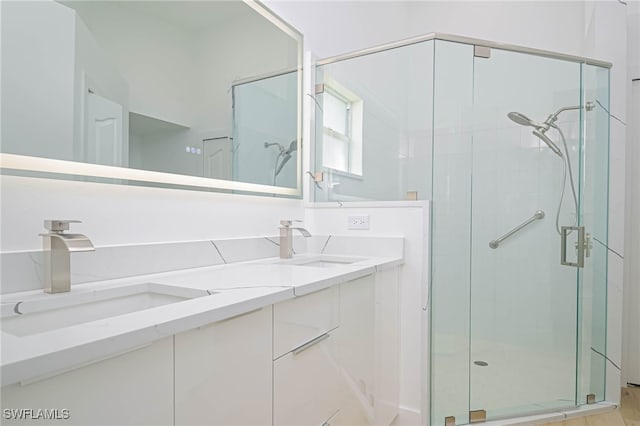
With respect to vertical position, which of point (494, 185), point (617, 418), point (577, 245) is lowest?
point (617, 418)

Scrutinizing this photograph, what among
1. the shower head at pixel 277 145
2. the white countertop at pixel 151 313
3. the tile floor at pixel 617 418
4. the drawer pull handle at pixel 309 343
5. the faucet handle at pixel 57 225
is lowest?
the tile floor at pixel 617 418

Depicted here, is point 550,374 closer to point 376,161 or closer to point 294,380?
point 376,161

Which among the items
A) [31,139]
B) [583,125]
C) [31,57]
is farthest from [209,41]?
[583,125]

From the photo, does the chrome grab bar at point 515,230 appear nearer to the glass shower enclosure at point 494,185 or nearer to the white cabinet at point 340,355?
the glass shower enclosure at point 494,185

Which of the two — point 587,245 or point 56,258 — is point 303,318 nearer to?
point 56,258

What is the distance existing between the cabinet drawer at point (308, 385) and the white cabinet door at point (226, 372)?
50 mm

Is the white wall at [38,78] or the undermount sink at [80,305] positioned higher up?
the white wall at [38,78]

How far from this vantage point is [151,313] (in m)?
0.71

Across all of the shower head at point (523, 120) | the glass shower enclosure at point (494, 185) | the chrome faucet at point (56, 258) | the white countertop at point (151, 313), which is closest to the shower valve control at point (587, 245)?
the glass shower enclosure at point (494, 185)

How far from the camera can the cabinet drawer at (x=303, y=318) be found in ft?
3.23

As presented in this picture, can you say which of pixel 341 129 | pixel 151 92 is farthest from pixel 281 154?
pixel 151 92

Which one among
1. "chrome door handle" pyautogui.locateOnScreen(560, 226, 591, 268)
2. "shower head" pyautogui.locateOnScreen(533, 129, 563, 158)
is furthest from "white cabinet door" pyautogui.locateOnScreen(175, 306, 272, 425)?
"shower head" pyautogui.locateOnScreen(533, 129, 563, 158)

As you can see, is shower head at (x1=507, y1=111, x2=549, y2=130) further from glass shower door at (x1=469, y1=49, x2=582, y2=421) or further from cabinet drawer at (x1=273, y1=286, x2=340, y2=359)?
cabinet drawer at (x1=273, y1=286, x2=340, y2=359)

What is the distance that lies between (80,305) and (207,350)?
0.38 metres
